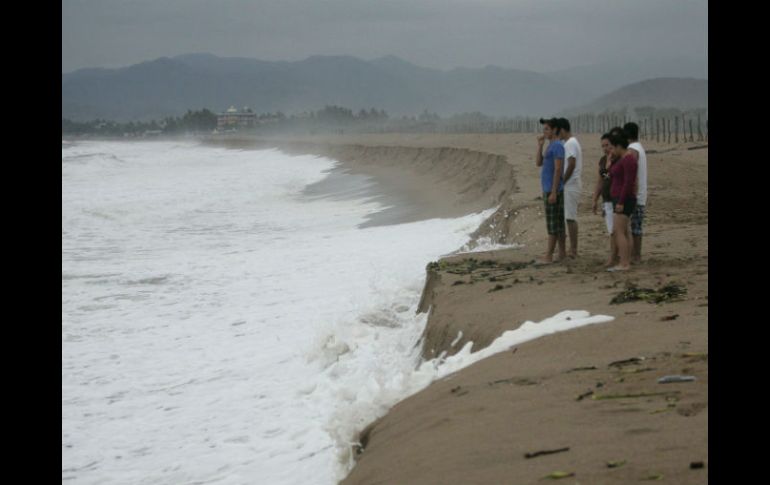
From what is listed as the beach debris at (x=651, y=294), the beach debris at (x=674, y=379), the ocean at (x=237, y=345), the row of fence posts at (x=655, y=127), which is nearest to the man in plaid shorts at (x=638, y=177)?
the beach debris at (x=651, y=294)

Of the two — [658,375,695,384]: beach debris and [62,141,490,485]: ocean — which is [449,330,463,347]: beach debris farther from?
[658,375,695,384]: beach debris

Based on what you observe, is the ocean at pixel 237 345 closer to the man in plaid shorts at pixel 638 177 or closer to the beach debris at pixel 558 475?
the beach debris at pixel 558 475

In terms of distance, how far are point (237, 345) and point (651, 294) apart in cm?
502

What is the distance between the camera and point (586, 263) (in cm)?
1002

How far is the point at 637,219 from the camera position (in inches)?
365

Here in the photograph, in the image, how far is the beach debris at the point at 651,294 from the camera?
7.30 metres

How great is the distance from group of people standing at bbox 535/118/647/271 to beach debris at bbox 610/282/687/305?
1317 millimetres

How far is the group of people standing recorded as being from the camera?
8.88 metres

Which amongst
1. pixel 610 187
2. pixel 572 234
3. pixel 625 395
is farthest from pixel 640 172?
pixel 625 395

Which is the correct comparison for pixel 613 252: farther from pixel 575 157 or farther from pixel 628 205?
pixel 575 157

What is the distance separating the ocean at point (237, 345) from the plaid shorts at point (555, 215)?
187 centimetres

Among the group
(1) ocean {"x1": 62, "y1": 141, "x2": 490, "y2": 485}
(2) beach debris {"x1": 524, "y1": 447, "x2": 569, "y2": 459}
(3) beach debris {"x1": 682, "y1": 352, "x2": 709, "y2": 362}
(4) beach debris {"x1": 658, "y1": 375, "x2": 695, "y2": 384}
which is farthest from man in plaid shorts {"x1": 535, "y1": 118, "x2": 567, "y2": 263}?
(2) beach debris {"x1": 524, "y1": 447, "x2": 569, "y2": 459}
